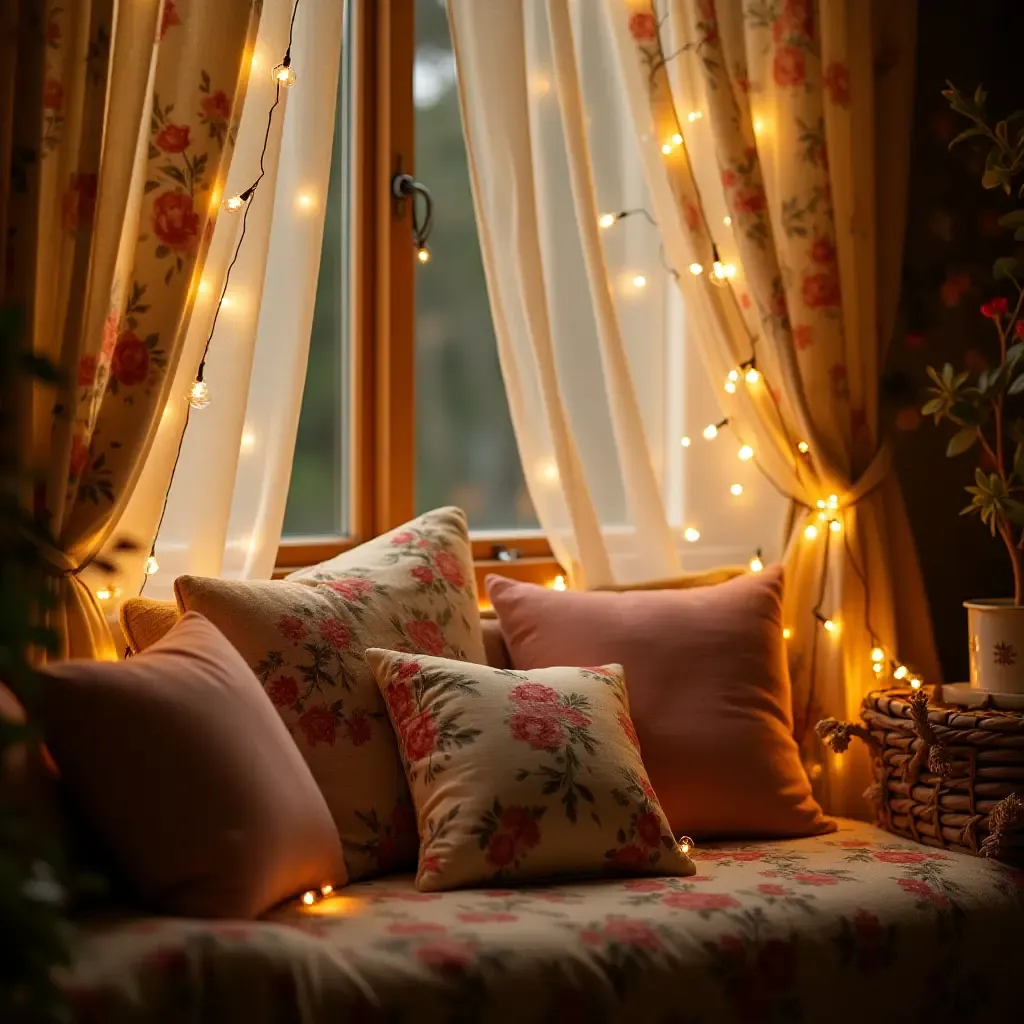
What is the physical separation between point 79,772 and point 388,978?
0.44 metres

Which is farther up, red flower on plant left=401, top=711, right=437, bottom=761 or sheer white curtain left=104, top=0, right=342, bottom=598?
sheer white curtain left=104, top=0, right=342, bottom=598

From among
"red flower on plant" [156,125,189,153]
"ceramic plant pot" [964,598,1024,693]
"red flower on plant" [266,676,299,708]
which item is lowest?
"ceramic plant pot" [964,598,1024,693]

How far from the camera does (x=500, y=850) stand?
182cm

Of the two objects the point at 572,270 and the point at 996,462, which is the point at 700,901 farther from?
the point at 572,270

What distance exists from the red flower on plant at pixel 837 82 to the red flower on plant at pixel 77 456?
5.26ft

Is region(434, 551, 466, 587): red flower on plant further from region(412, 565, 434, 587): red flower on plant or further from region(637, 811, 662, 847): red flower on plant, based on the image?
region(637, 811, 662, 847): red flower on plant

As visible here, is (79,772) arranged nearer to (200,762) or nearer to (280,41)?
(200,762)

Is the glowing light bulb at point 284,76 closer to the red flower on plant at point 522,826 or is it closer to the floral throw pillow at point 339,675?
the floral throw pillow at point 339,675

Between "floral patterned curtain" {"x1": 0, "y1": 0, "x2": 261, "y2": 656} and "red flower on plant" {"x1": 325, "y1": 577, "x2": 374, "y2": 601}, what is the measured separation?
35 centimetres

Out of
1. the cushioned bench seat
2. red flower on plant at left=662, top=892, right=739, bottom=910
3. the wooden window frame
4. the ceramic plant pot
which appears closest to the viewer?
the cushioned bench seat

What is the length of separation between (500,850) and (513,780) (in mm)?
96

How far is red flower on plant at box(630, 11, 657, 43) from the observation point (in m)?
2.52

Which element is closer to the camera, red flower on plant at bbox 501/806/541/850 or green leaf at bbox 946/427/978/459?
red flower on plant at bbox 501/806/541/850

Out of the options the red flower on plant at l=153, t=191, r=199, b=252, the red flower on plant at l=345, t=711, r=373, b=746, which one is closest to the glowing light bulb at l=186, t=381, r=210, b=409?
the red flower on plant at l=153, t=191, r=199, b=252
